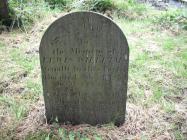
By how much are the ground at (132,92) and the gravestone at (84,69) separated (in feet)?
0.49

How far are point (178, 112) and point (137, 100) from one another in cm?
44

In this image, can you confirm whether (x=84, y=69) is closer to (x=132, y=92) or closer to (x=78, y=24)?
(x=78, y=24)

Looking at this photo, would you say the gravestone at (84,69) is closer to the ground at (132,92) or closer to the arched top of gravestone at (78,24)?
the arched top of gravestone at (78,24)

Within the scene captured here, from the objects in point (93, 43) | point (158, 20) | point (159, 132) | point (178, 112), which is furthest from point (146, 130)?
point (158, 20)

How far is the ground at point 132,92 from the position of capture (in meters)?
2.85

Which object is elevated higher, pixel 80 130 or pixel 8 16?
pixel 8 16

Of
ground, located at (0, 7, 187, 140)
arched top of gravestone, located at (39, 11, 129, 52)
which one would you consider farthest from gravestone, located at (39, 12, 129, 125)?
ground, located at (0, 7, 187, 140)

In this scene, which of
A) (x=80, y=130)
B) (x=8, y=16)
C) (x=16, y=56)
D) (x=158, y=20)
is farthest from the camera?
(x=158, y=20)

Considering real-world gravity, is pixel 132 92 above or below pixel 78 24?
below

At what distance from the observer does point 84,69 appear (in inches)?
Result: 106

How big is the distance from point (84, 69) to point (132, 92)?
0.90 metres

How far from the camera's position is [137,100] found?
3.31 meters

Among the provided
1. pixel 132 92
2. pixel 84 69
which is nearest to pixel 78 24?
pixel 84 69

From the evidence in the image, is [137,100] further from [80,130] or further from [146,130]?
[80,130]
